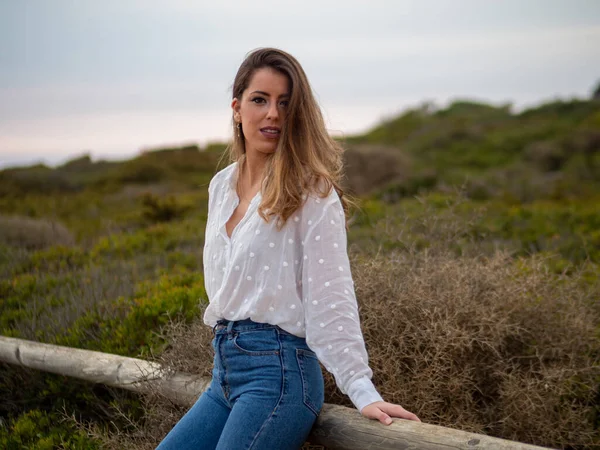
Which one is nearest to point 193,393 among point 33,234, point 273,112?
point 273,112

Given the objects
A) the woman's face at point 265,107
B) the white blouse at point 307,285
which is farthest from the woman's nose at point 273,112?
the white blouse at point 307,285

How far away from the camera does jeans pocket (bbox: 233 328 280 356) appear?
2420 mm

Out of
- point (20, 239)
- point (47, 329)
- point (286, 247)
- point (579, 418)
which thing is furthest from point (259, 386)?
point (20, 239)

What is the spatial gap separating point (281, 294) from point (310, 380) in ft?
1.18

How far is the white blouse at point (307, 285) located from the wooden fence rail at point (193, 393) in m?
0.22

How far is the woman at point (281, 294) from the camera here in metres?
2.33

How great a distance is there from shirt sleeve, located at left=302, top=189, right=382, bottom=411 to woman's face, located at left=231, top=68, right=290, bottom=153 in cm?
45

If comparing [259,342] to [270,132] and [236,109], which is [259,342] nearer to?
[270,132]

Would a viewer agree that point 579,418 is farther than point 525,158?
No

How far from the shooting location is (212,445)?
2496 millimetres

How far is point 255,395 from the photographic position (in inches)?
Result: 91.9

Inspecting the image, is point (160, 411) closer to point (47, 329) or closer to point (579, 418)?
point (47, 329)

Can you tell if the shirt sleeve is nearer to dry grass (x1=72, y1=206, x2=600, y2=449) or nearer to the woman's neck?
the woman's neck

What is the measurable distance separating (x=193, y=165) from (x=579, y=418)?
2029 cm
